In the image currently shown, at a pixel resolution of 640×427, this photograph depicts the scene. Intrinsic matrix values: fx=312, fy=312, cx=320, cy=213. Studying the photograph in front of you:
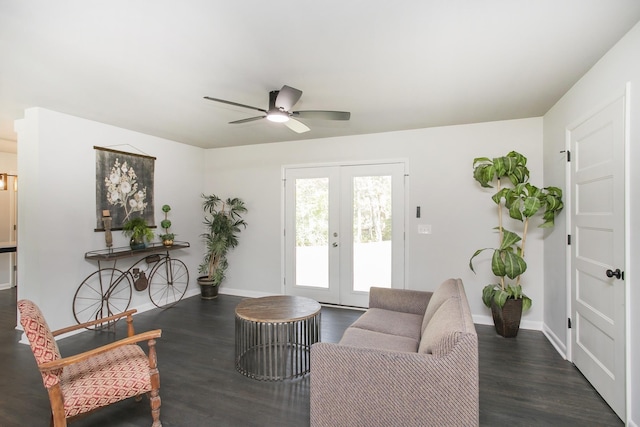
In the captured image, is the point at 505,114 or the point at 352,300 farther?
the point at 352,300

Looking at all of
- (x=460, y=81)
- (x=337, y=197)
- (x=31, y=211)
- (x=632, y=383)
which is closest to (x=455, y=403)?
(x=632, y=383)

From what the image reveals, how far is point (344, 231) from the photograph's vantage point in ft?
15.7

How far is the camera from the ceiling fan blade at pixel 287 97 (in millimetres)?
2488

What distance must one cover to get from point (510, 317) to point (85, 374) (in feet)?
13.0

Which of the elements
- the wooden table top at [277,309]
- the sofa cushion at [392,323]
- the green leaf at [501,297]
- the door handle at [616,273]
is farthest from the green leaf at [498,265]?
the wooden table top at [277,309]

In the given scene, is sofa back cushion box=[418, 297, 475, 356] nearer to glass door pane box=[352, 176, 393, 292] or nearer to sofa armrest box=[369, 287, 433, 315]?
sofa armrest box=[369, 287, 433, 315]

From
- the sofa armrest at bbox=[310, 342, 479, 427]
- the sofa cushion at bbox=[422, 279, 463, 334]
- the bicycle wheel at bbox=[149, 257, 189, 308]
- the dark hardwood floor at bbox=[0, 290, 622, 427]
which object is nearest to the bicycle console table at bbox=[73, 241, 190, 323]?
the bicycle wheel at bbox=[149, 257, 189, 308]

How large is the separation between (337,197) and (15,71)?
12.1ft

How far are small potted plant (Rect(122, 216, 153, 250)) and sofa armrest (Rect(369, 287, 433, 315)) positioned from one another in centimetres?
310

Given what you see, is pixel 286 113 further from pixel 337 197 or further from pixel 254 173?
pixel 254 173

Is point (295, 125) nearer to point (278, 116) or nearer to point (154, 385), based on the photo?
point (278, 116)

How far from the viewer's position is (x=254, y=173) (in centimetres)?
538

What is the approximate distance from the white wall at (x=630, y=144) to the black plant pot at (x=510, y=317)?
14.0 inches

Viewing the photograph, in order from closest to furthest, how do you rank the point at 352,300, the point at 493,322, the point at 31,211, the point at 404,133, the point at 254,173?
the point at 31,211, the point at 493,322, the point at 404,133, the point at 352,300, the point at 254,173
